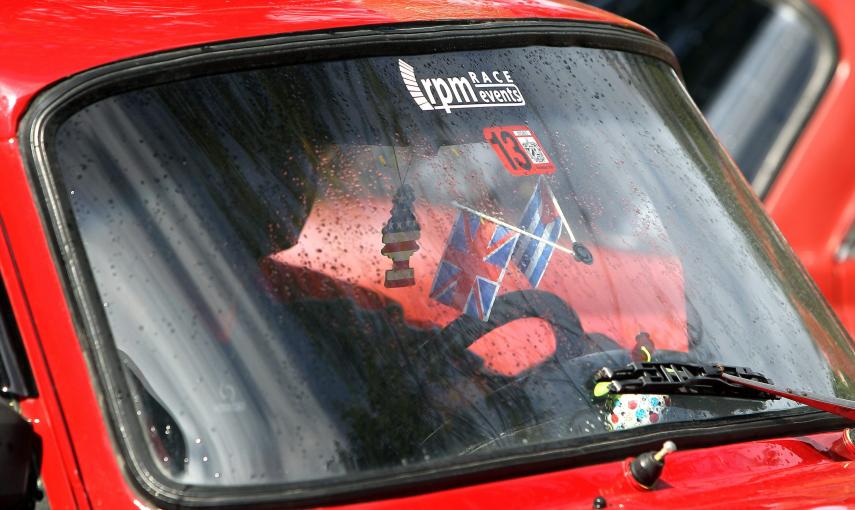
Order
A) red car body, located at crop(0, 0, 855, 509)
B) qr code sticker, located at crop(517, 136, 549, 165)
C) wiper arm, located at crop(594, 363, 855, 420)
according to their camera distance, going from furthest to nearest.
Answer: qr code sticker, located at crop(517, 136, 549, 165), wiper arm, located at crop(594, 363, 855, 420), red car body, located at crop(0, 0, 855, 509)

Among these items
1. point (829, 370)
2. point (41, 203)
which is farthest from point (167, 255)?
point (829, 370)

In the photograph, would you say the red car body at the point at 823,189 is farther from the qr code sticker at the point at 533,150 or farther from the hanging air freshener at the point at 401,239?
the hanging air freshener at the point at 401,239

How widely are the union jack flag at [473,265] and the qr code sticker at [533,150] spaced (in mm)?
169

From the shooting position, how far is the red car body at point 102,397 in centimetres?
187

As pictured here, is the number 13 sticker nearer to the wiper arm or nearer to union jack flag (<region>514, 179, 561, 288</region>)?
union jack flag (<region>514, 179, 561, 288</region>)

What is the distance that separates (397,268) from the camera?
212 cm

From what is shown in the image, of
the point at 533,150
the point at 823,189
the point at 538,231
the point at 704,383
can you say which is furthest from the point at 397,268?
the point at 823,189

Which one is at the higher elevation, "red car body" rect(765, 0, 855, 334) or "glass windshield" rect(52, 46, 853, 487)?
"glass windshield" rect(52, 46, 853, 487)

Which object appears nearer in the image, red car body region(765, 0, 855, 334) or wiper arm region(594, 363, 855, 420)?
wiper arm region(594, 363, 855, 420)

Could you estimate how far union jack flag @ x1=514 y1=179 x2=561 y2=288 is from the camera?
2.23m

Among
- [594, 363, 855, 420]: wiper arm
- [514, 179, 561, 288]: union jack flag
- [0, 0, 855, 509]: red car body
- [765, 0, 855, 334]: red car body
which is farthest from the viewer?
[765, 0, 855, 334]: red car body

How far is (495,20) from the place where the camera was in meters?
2.58

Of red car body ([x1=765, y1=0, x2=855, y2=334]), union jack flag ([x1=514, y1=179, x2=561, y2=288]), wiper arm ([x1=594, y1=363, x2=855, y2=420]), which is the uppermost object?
union jack flag ([x1=514, y1=179, x2=561, y2=288])

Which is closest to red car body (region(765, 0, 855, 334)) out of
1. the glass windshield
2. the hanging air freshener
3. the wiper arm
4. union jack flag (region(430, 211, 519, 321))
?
the glass windshield
